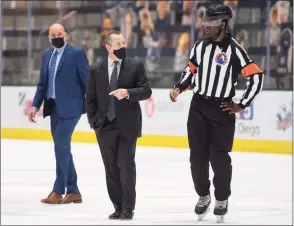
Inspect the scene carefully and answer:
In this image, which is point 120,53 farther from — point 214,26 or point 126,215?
point 126,215

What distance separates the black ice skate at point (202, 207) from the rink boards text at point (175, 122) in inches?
239

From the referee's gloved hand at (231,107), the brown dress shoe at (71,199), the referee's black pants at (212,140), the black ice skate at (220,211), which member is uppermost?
the referee's gloved hand at (231,107)

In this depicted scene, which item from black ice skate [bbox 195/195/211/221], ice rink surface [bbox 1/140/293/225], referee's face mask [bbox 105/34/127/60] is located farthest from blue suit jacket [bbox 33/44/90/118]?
black ice skate [bbox 195/195/211/221]

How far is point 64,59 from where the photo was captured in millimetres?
7141

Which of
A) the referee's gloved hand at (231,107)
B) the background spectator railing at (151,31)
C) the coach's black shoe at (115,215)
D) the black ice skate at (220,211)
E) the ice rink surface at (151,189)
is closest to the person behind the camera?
the referee's gloved hand at (231,107)

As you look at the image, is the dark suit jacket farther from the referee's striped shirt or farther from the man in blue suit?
the man in blue suit

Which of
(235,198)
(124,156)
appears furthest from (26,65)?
(124,156)

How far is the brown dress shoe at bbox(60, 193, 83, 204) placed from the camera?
7.17 m

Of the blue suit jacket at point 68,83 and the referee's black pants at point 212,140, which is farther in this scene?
the blue suit jacket at point 68,83

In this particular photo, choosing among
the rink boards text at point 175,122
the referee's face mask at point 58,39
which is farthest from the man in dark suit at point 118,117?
the rink boards text at point 175,122

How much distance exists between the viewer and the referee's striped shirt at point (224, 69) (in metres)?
6.06

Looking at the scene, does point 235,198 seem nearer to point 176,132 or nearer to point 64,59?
point 64,59

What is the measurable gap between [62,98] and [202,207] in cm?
140

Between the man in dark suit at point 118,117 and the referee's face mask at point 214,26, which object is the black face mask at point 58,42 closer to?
the man in dark suit at point 118,117
